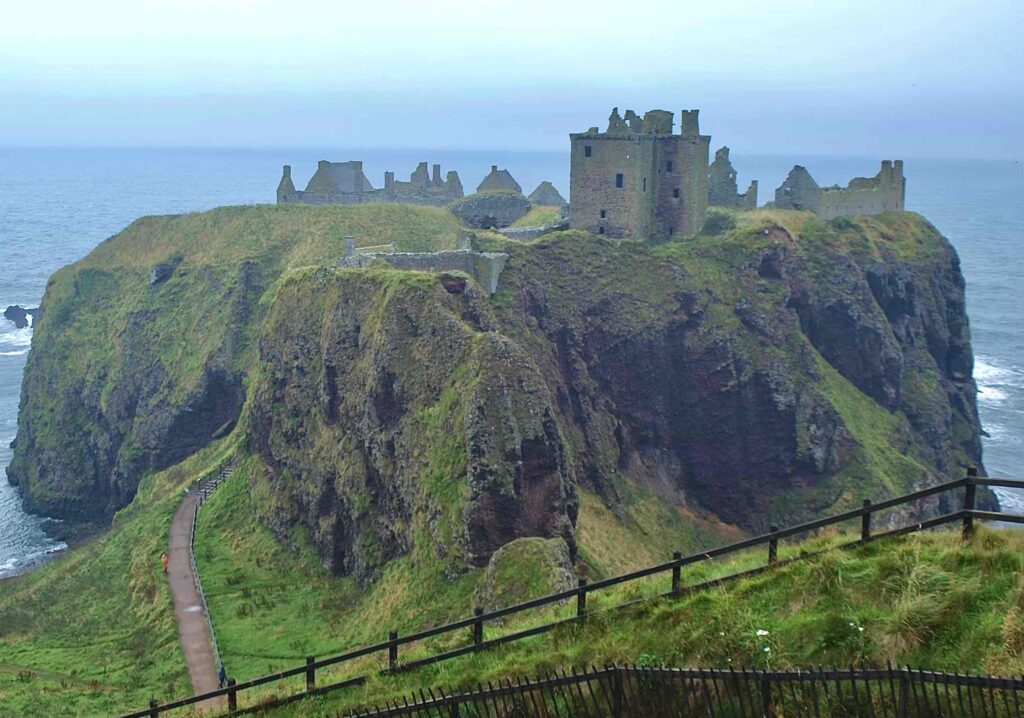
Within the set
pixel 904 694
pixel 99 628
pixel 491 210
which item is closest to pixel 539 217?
pixel 491 210

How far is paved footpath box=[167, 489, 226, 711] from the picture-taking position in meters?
37.1

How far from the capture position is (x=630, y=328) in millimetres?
67000

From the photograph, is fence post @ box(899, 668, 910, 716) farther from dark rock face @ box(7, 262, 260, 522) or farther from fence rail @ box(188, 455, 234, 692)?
dark rock face @ box(7, 262, 260, 522)

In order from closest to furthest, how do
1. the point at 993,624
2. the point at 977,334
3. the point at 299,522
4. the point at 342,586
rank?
the point at 993,624 < the point at 342,586 < the point at 299,522 < the point at 977,334

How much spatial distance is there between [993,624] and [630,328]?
167ft

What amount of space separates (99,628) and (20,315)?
103m

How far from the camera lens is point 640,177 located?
7406 centimetres

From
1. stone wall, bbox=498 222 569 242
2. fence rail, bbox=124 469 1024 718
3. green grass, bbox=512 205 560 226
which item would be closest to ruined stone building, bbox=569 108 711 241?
stone wall, bbox=498 222 569 242

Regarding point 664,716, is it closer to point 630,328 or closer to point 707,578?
point 707,578

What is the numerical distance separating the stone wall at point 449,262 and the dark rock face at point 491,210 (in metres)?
27.5

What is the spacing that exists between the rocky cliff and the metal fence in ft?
75.6

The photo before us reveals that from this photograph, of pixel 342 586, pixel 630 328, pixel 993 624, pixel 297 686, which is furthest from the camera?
pixel 630 328

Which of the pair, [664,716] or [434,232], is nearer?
[664,716]

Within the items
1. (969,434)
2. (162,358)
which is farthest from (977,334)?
(162,358)
